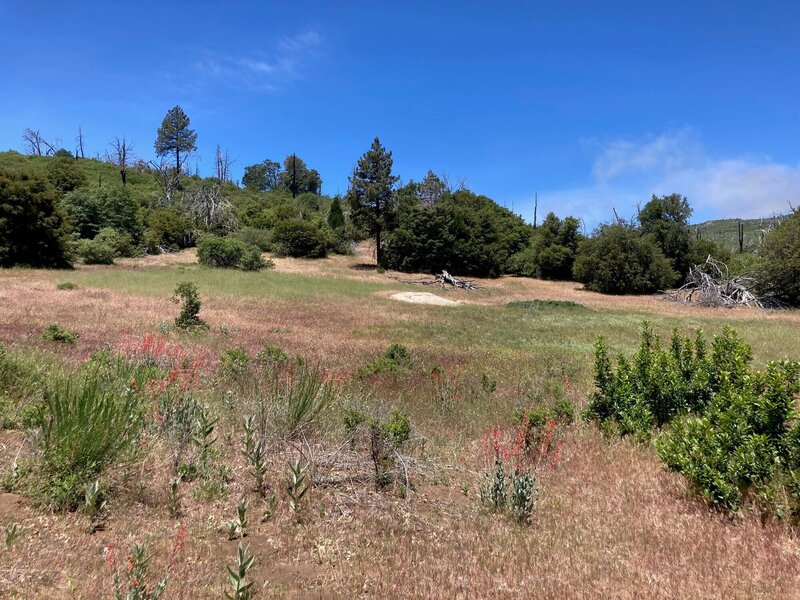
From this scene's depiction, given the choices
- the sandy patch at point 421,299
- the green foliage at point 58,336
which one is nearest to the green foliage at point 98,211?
the sandy patch at point 421,299

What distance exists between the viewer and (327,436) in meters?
5.28

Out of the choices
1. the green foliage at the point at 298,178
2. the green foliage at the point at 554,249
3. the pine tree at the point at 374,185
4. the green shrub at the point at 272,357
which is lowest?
the green shrub at the point at 272,357

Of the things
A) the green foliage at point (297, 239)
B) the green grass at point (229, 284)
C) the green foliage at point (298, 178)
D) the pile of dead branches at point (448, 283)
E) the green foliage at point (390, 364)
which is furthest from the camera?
the green foliage at point (298, 178)

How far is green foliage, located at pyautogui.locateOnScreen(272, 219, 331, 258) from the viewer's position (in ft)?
164

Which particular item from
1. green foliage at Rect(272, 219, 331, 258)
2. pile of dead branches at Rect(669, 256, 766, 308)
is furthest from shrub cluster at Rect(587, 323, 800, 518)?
green foliage at Rect(272, 219, 331, 258)

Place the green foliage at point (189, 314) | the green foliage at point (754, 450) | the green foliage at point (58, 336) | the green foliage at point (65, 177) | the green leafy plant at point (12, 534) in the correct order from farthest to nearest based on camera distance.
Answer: the green foliage at point (65, 177) < the green foliage at point (189, 314) < the green foliage at point (58, 336) < the green foliage at point (754, 450) < the green leafy plant at point (12, 534)

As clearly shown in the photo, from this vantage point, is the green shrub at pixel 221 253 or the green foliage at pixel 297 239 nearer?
the green shrub at pixel 221 253

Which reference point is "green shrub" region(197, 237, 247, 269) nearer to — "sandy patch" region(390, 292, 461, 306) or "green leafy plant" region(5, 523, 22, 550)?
"sandy patch" region(390, 292, 461, 306)

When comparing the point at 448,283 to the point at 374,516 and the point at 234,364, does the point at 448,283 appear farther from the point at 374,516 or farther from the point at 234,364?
the point at 374,516

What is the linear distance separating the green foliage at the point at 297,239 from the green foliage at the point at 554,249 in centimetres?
2320

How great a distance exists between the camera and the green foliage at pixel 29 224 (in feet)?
95.8

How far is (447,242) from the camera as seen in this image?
48656 mm

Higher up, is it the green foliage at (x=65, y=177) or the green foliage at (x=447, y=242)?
the green foliage at (x=65, y=177)

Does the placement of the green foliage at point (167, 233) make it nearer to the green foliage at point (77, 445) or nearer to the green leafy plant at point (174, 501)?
the green foliage at point (77, 445)
